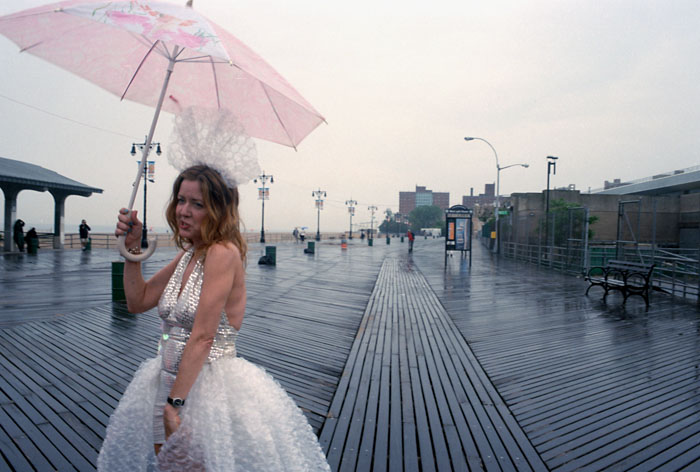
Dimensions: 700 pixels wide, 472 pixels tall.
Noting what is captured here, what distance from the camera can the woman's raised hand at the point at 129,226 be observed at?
1.88 meters

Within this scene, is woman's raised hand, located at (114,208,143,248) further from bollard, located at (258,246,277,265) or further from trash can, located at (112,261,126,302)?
bollard, located at (258,246,277,265)

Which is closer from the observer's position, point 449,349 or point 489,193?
point 449,349

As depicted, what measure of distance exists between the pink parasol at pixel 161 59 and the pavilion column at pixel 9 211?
2246 centimetres

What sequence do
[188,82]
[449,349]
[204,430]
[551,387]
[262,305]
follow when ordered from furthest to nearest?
[262,305] → [449,349] → [551,387] → [188,82] → [204,430]

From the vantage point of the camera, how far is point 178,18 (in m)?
2.20

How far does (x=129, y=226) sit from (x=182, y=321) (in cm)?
57

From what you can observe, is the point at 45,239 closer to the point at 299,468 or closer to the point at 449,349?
the point at 449,349

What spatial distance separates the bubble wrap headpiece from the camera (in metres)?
1.83

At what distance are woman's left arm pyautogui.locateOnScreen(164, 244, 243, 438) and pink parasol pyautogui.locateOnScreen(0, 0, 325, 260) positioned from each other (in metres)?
0.68

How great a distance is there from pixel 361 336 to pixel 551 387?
2882 millimetres

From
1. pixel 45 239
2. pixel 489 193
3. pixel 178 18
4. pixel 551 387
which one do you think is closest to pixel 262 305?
pixel 551 387

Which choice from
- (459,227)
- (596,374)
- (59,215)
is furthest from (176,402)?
(59,215)

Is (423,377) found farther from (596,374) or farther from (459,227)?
(459,227)

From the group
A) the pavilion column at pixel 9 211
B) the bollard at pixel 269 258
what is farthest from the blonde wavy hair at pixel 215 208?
the pavilion column at pixel 9 211
